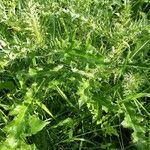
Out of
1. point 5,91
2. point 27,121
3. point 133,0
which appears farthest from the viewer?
point 133,0

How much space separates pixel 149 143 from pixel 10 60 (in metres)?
0.73

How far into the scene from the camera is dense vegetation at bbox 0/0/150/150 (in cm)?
187

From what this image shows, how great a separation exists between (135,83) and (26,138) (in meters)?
0.55

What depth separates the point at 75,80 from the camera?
1.93 metres

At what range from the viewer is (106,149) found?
198 centimetres

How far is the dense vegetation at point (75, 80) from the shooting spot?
187cm

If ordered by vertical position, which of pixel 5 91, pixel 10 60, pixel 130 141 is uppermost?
pixel 10 60

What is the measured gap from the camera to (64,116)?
206 cm

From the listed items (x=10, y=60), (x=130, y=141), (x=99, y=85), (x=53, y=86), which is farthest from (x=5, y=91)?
(x=130, y=141)

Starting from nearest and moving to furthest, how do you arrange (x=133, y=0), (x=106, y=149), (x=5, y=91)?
(x=106, y=149)
(x=5, y=91)
(x=133, y=0)

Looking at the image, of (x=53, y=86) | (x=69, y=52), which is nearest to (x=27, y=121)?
(x=53, y=86)

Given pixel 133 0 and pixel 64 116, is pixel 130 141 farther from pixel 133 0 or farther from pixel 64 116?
pixel 133 0

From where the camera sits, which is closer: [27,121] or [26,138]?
[27,121]

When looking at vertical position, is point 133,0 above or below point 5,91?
above
